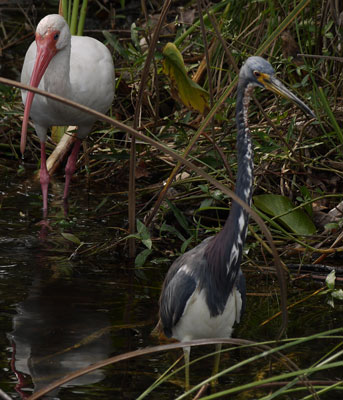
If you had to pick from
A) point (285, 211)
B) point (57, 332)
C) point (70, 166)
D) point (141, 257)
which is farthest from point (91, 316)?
point (70, 166)

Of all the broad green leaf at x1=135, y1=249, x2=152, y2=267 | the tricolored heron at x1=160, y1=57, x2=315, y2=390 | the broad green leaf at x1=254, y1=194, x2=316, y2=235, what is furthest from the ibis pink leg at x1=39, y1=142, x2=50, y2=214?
the tricolored heron at x1=160, y1=57, x2=315, y2=390

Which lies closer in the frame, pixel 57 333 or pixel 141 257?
pixel 57 333

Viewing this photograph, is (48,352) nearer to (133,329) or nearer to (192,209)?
(133,329)

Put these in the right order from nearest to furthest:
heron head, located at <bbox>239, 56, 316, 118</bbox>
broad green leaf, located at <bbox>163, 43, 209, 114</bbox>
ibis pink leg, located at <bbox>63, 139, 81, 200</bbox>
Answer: heron head, located at <bbox>239, 56, 316, 118</bbox> → broad green leaf, located at <bbox>163, 43, 209, 114</bbox> → ibis pink leg, located at <bbox>63, 139, 81, 200</bbox>

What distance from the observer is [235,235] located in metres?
3.02

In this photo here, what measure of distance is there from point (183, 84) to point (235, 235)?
1961 millimetres

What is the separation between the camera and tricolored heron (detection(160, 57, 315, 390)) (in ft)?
9.55

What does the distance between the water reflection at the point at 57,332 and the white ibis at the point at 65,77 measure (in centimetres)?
125

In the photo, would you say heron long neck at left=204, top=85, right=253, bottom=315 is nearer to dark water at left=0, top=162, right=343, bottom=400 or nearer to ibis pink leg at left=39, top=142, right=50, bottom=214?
dark water at left=0, top=162, right=343, bottom=400

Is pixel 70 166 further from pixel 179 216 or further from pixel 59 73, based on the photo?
pixel 179 216

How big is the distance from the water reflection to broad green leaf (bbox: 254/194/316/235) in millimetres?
1048

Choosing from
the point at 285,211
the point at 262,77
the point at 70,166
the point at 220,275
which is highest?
the point at 262,77

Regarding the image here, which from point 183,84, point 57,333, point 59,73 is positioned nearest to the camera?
point 57,333

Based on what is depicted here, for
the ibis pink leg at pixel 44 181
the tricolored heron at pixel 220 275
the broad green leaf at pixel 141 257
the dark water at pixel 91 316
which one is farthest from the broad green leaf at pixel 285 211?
the ibis pink leg at pixel 44 181
